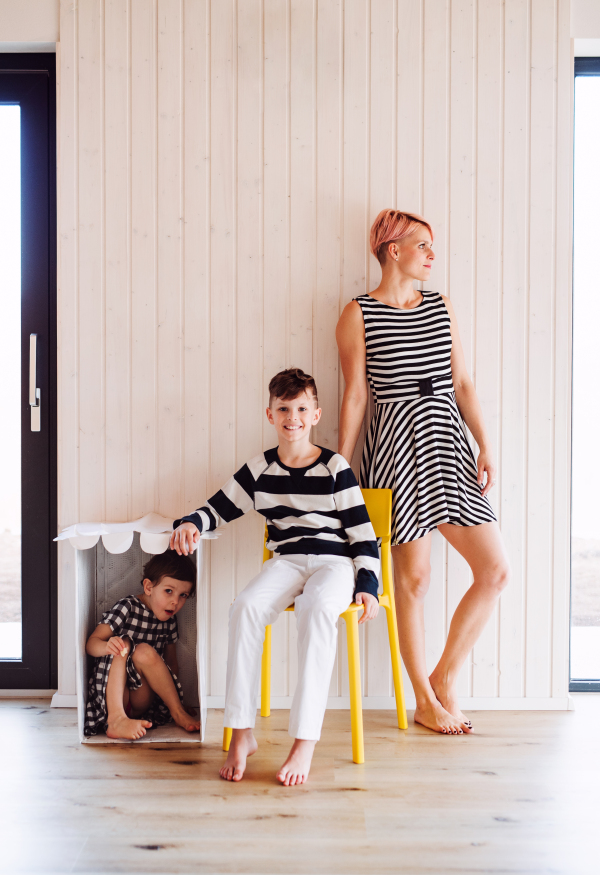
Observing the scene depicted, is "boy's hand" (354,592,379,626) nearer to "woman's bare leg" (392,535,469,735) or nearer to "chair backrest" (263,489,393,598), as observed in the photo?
"chair backrest" (263,489,393,598)

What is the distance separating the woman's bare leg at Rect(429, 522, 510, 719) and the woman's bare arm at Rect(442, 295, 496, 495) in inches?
6.2

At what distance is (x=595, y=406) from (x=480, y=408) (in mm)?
474

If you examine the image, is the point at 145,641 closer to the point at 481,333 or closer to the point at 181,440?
the point at 181,440

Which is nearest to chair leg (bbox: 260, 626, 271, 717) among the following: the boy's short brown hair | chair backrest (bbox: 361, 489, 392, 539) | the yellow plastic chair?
the yellow plastic chair

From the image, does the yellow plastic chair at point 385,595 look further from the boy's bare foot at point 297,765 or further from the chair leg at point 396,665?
the boy's bare foot at point 297,765

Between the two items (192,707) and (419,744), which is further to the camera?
(192,707)

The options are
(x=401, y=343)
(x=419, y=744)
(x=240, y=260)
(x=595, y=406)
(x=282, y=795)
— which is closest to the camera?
(x=282, y=795)

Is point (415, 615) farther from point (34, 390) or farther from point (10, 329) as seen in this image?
point (10, 329)

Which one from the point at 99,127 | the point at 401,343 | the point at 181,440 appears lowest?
the point at 181,440

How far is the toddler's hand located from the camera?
186cm

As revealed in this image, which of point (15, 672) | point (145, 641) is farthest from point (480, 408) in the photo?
point (15, 672)

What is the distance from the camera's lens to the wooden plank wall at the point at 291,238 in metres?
2.12

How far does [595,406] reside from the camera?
2.30m

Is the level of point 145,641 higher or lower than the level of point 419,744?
higher
